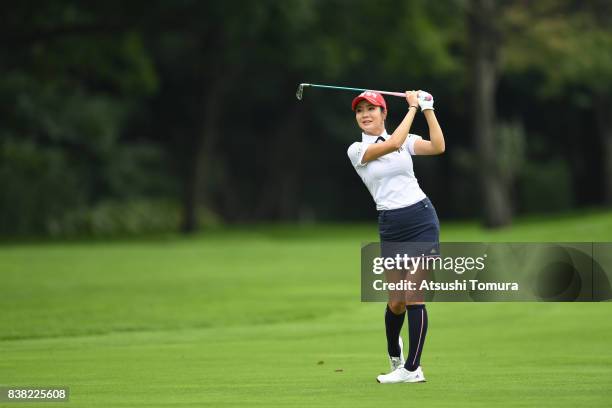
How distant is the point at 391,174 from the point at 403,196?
0.18 meters

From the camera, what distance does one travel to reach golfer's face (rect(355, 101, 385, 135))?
970 cm

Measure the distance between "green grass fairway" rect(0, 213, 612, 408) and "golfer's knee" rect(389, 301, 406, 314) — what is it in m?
0.57

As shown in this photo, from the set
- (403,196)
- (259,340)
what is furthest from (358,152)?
(259,340)

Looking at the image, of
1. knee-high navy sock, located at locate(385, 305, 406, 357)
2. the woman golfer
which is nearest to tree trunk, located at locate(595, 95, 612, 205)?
knee-high navy sock, located at locate(385, 305, 406, 357)

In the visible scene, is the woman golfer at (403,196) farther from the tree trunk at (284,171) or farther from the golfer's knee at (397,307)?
the tree trunk at (284,171)

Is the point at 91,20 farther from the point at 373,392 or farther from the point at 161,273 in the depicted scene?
the point at 373,392

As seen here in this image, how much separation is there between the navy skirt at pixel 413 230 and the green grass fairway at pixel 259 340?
3.21 feet

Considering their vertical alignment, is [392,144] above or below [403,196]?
above

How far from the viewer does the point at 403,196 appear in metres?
9.59

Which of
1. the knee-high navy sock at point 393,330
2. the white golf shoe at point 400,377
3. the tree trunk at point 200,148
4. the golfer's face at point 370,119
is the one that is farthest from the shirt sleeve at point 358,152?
the tree trunk at point 200,148

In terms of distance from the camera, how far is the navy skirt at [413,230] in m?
9.58

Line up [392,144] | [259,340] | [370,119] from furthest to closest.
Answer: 1. [259,340]
2. [370,119]
3. [392,144]

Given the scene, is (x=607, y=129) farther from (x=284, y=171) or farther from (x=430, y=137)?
(x=430, y=137)

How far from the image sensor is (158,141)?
57031mm
